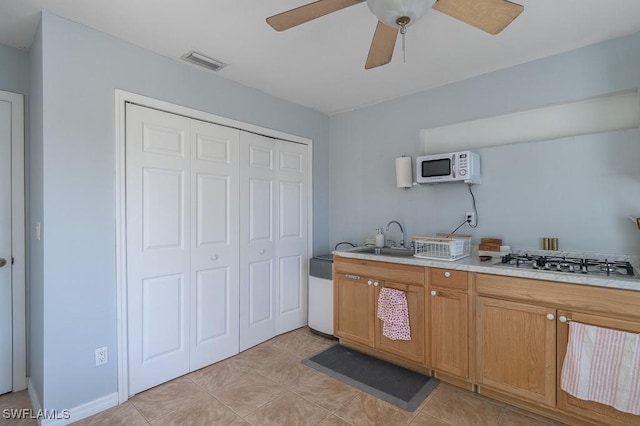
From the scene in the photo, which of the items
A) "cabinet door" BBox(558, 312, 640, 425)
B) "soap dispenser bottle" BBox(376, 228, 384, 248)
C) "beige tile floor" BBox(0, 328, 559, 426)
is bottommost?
"beige tile floor" BBox(0, 328, 559, 426)

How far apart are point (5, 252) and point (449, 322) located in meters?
3.26

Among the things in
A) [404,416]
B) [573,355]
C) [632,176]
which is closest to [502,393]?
[573,355]

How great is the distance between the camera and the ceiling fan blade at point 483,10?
4.14 feet

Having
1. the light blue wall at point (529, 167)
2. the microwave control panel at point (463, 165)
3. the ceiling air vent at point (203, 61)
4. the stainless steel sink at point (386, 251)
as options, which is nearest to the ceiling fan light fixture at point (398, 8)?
the microwave control panel at point (463, 165)

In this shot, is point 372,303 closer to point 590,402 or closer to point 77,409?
point 590,402

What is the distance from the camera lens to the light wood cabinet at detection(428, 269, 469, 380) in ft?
7.16

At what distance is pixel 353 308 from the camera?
286cm

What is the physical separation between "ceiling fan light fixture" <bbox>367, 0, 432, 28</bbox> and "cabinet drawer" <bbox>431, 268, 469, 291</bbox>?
5.46ft

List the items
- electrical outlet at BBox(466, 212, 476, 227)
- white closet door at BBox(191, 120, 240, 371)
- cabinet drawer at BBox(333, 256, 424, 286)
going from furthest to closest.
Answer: electrical outlet at BBox(466, 212, 476, 227) < white closet door at BBox(191, 120, 240, 371) < cabinet drawer at BBox(333, 256, 424, 286)

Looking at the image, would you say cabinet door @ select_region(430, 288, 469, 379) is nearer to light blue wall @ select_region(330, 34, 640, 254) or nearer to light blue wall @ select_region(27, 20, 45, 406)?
light blue wall @ select_region(330, 34, 640, 254)

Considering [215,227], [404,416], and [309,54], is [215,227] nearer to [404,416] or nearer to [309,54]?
[309,54]

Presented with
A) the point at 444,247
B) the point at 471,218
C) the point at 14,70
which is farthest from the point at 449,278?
the point at 14,70

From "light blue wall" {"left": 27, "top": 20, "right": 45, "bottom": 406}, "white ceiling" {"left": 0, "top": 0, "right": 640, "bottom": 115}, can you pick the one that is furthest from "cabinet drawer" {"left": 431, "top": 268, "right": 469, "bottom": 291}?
"light blue wall" {"left": 27, "top": 20, "right": 45, "bottom": 406}

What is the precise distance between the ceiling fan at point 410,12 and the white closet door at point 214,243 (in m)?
1.43
